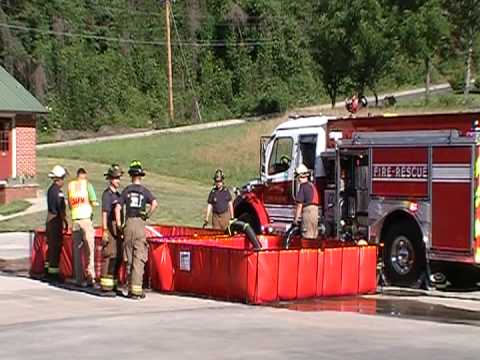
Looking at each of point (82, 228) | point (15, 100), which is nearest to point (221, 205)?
point (82, 228)

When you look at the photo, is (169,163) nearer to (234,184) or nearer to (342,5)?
(234,184)

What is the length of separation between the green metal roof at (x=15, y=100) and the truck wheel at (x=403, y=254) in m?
23.5

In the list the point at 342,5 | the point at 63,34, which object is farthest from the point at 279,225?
the point at 63,34

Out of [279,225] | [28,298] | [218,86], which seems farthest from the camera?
[218,86]

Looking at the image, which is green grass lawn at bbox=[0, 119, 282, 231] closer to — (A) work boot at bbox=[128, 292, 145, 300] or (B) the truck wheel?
(B) the truck wheel

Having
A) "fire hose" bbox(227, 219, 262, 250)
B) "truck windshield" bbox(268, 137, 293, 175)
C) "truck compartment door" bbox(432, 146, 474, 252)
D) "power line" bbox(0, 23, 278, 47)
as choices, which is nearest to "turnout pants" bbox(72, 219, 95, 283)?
"fire hose" bbox(227, 219, 262, 250)

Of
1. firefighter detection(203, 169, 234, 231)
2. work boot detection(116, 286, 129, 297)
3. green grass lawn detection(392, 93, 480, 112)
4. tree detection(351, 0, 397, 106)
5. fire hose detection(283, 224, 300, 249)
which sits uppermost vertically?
tree detection(351, 0, 397, 106)

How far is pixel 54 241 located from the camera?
53.7 ft

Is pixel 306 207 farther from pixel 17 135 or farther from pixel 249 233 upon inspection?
pixel 17 135

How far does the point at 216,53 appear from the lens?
95.5 meters

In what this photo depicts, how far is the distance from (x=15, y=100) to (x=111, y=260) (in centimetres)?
2472

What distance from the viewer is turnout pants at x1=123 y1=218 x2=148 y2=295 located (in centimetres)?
1424

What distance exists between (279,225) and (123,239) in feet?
16.1

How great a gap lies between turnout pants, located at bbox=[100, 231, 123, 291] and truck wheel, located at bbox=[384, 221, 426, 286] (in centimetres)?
461
